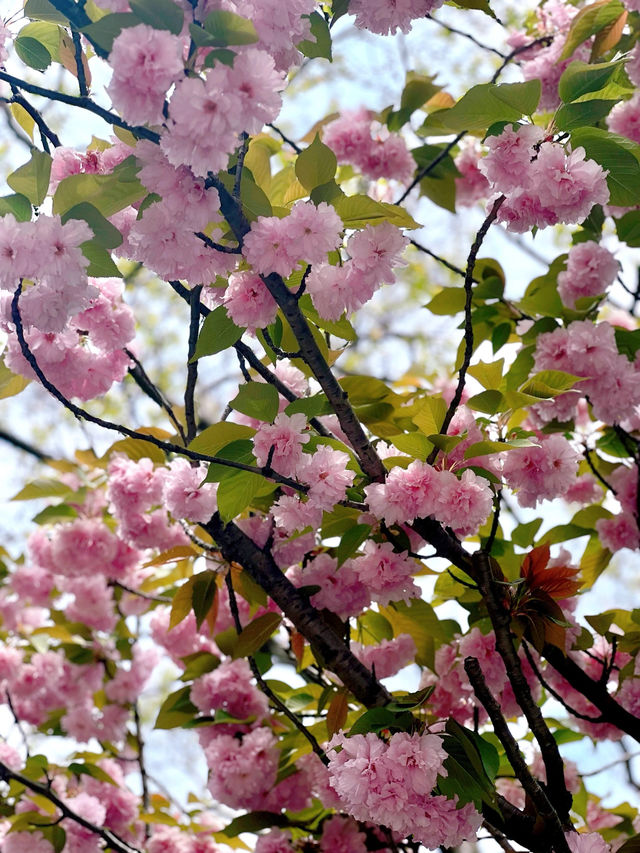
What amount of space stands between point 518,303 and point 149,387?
831 mm

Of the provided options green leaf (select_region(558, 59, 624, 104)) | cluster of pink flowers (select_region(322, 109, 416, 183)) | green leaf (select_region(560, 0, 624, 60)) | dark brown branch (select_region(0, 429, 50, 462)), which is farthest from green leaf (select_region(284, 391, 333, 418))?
dark brown branch (select_region(0, 429, 50, 462))

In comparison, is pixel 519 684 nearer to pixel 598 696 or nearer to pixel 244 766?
pixel 598 696

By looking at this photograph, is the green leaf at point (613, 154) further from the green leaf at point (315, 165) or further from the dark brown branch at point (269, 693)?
the dark brown branch at point (269, 693)

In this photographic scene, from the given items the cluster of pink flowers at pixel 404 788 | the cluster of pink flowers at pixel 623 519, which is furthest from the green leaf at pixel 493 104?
the cluster of pink flowers at pixel 623 519

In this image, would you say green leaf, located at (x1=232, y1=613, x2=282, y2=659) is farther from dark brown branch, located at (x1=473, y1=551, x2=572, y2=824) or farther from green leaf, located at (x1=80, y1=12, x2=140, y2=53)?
green leaf, located at (x1=80, y1=12, x2=140, y2=53)

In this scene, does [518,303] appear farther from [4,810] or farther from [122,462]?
[4,810]

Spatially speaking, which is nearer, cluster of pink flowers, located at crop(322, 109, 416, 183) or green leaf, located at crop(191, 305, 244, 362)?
green leaf, located at crop(191, 305, 244, 362)

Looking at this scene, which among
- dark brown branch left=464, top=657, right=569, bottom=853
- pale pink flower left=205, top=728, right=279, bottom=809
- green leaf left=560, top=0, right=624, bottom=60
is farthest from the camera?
pale pink flower left=205, top=728, right=279, bottom=809

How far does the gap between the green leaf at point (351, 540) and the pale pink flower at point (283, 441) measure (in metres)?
0.17

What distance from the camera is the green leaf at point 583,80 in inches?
49.3

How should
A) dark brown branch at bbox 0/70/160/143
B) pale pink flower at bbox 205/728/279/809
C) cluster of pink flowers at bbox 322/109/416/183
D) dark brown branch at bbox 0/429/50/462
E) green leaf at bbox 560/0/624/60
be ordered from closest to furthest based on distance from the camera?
1. dark brown branch at bbox 0/70/160/143
2. green leaf at bbox 560/0/624/60
3. pale pink flower at bbox 205/728/279/809
4. cluster of pink flowers at bbox 322/109/416/183
5. dark brown branch at bbox 0/429/50/462

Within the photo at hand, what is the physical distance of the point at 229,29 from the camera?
3.06 feet

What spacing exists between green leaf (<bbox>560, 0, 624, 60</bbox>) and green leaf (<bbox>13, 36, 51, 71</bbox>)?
3.27 ft

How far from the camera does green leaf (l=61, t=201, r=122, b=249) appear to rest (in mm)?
1090
